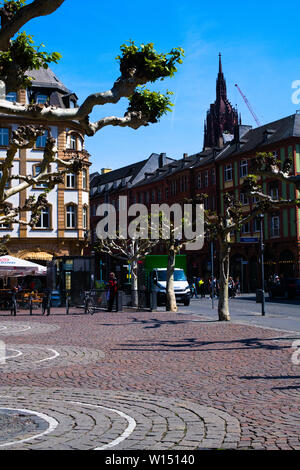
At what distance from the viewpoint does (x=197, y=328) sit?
18.5 meters

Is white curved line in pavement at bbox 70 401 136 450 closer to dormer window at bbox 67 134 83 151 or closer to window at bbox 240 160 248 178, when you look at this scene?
Answer: dormer window at bbox 67 134 83 151

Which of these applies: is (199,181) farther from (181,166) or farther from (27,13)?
(27,13)

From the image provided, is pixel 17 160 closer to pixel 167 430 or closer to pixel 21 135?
pixel 21 135

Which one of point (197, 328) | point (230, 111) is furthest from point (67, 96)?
point (230, 111)

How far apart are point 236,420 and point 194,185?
68.7m

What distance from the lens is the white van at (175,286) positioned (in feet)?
118

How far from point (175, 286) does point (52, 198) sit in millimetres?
16001

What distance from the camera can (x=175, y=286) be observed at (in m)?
36.2

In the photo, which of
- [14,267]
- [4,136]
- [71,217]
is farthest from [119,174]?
[14,267]

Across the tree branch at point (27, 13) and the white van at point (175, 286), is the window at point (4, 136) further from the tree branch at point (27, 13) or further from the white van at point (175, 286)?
the tree branch at point (27, 13)

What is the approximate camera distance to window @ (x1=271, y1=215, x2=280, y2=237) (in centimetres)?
Answer: 5825

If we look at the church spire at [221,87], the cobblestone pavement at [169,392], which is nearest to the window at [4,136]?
the cobblestone pavement at [169,392]

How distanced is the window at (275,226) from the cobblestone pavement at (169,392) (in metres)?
43.7

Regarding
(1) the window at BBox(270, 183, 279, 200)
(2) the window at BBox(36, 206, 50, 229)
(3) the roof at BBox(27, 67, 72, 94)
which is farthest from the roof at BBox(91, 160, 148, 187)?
(2) the window at BBox(36, 206, 50, 229)
